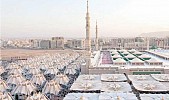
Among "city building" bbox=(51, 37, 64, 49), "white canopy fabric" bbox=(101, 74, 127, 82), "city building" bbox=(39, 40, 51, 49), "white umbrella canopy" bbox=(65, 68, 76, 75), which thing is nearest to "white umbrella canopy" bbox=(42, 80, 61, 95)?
"white canopy fabric" bbox=(101, 74, 127, 82)

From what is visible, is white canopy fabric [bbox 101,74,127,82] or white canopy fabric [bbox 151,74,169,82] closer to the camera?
white canopy fabric [bbox 151,74,169,82]

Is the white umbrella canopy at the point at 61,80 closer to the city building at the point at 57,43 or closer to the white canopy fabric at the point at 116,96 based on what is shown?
the white canopy fabric at the point at 116,96

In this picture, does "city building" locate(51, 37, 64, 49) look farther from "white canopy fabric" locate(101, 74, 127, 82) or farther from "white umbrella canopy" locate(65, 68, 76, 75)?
"white canopy fabric" locate(101, 74, 127, 82)

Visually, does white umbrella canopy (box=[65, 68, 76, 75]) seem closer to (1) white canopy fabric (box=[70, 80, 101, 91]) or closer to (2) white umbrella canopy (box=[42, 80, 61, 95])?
(2) white umbrella canopy (box=[42, 80, 61, 95])

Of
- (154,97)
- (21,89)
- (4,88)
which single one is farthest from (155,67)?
(4,88)

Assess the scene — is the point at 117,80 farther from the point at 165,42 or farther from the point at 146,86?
the point at 165,42

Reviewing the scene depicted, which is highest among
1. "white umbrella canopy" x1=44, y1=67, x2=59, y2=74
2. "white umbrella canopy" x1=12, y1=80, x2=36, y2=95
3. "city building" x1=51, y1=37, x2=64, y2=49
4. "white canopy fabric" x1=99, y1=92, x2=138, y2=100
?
Result: "city building" x1=51, y1=37, x2=64, y2=49

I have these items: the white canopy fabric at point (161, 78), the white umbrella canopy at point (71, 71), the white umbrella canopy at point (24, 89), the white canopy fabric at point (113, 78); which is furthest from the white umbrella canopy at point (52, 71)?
the white canopy fabric at point (161, 78)

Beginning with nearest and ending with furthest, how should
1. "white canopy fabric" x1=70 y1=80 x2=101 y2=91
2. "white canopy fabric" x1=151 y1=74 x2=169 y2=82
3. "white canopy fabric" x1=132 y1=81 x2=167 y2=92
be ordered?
1. "white canopy fabric" x1=132 y1=81 x2=167 y2=92
2. "white canopy fabric" x1=70 y1=80 x2=101 y2=91
3. "white canopy fabric" x1=151 y1=74 x2=169 y2=82

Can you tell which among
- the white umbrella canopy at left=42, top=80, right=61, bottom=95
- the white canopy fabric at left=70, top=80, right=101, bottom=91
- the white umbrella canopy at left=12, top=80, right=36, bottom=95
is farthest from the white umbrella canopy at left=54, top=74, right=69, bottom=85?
the white canopy fabric at left=70, top=80, right=101, bottom=91

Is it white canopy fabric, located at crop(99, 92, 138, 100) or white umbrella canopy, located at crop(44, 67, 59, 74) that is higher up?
white canopy fabric, located at crop(99, 92, 138, 100)

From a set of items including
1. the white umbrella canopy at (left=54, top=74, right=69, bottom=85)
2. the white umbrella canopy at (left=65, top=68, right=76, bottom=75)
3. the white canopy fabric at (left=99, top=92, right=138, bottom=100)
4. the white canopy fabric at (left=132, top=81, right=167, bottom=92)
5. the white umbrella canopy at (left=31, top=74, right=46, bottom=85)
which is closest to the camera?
the white canopy fabric at (left=99, top=92, right=138, bottom=100)
